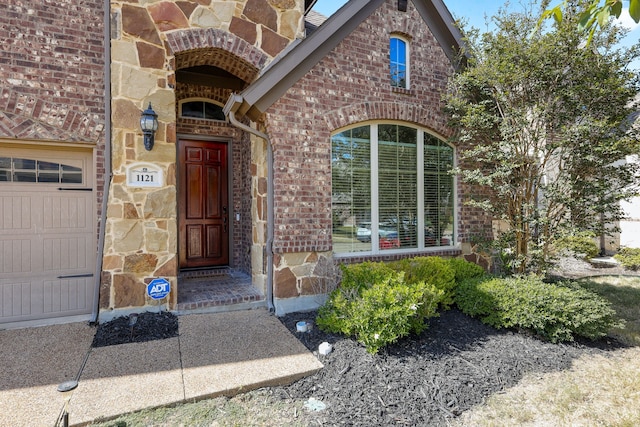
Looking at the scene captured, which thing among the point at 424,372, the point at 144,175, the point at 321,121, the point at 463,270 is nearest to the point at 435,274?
the point at 463,270

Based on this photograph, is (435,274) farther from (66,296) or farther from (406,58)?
(66,296)

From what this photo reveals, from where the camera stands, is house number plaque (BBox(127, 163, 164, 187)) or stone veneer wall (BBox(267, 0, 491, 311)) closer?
house number plaque (BBox(127, 163, 164, 187))

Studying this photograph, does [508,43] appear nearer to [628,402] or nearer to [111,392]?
[628,402]

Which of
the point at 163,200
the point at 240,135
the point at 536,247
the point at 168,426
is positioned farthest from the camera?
the point at 240,135

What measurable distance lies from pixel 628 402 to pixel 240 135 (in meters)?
6.23

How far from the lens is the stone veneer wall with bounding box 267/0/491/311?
4.83m

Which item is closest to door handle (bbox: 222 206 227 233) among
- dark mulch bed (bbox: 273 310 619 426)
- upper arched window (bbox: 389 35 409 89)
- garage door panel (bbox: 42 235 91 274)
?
garage door panel (bbox: 42 235 91 274)

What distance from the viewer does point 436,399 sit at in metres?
2.88

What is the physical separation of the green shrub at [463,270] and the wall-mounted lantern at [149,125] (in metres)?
4.50

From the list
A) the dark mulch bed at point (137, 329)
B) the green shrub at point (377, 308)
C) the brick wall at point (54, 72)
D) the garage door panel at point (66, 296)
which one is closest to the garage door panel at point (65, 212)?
the brick wall at point (54, 72)

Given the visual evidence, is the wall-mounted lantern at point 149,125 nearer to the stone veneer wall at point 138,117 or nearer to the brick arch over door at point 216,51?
the stone veneer wall at point 138,117

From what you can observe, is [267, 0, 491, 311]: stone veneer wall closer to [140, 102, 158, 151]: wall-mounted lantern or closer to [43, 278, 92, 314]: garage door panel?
[140, 102, 158, 151]: wall-mounted lantern

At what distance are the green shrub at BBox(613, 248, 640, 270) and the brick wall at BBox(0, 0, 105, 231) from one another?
11.0m

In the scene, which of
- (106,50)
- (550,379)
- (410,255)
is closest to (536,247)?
(410,255)
